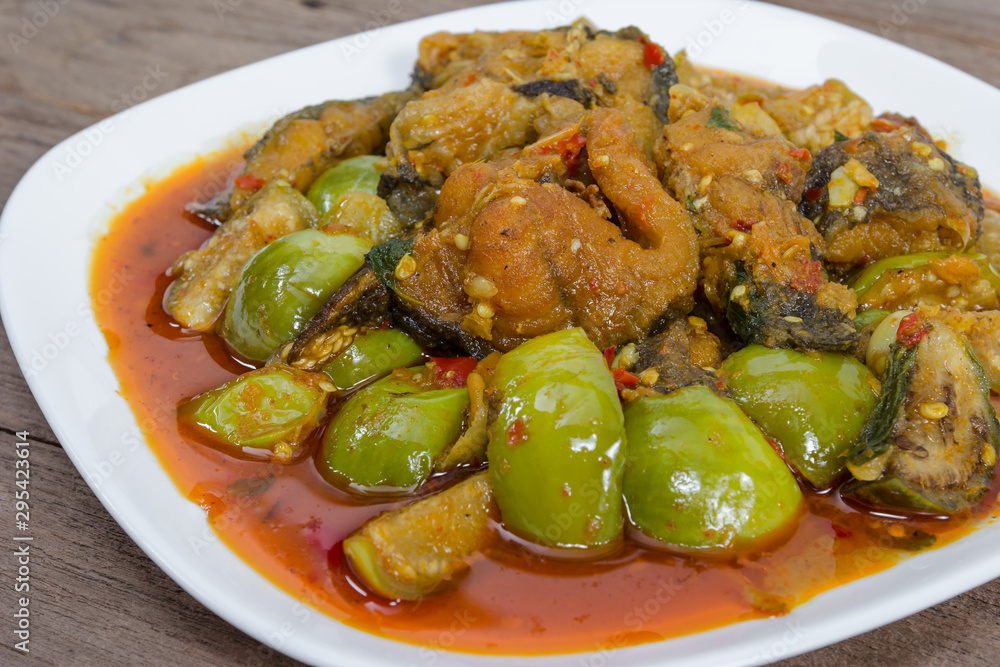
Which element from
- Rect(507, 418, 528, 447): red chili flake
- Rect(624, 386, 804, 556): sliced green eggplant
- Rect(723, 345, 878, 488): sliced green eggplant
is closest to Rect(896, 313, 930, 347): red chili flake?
Rect(723, 345, 878, 488): sliced green eggplant

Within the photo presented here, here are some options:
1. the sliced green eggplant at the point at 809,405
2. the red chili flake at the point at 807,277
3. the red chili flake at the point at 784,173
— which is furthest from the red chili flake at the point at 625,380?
the red chili flake at the point at 784,173

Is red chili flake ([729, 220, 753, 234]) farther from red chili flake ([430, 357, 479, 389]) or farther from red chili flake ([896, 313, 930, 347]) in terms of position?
red chili flake ([430, 357, 479, 389])

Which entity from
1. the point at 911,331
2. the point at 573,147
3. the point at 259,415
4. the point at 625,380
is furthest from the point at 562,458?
the point at 573,147

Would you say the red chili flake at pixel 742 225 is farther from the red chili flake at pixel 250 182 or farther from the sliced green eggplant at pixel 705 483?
the red chili flake at pixel 250 182

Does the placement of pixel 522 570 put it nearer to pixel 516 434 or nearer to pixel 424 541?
pixel 424 541

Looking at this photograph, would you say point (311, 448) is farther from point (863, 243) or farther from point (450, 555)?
point (863, 243)

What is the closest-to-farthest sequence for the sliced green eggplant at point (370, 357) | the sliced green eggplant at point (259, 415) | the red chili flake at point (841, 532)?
the red chili flake at point (841, 532), the sliced green eggplant at point (259, 415), the sliced green eggplant at point (370, 357)
